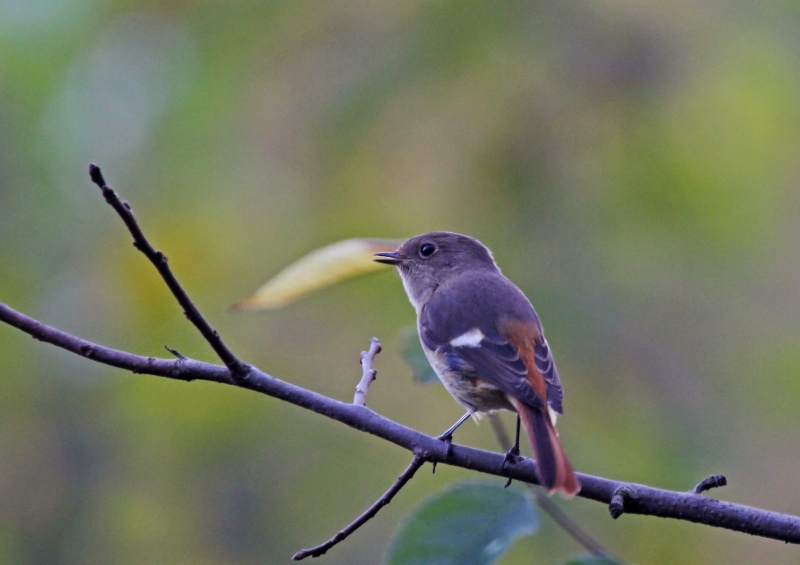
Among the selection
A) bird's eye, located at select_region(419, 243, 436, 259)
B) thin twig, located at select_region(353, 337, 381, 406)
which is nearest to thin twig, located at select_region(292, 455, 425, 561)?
thin twig, located at select_region(353, 337, 381, 406)

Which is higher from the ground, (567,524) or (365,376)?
(365,376)

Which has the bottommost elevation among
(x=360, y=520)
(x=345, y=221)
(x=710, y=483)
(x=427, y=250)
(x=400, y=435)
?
(x=710, y=483)

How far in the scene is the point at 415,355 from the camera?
2324mm

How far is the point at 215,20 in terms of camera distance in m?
4.15

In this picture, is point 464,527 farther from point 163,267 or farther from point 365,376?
point 163,267

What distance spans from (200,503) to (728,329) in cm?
275

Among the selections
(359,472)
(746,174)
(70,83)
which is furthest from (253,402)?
(746,174)

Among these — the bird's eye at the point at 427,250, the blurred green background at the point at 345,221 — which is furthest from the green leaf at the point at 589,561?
the bird's eye at the point at 427,250

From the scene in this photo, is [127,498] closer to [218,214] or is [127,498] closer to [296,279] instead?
[218,214]

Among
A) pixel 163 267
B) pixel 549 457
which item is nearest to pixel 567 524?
pixel 549 457

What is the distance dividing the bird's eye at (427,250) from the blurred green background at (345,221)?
0.51 feet

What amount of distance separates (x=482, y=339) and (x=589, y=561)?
1.21m

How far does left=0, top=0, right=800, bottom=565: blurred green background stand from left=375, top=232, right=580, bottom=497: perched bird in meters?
0.19

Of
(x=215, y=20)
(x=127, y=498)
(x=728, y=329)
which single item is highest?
(x=215, y=20)
